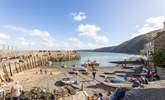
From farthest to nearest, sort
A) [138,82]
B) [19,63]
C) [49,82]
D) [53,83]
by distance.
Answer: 1. [19,63]
2. [49,82]
3. [53,83]
4. [138,82]

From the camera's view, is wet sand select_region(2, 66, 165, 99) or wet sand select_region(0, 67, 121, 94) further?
wet sand select_region(0, 67, 121, 94)

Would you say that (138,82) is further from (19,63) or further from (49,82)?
(19,63)

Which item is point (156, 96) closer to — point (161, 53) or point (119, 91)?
point (119, 91)

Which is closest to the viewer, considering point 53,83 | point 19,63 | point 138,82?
point 138,82

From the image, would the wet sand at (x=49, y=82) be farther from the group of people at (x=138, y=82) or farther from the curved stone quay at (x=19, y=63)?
the group of people at (x=138, y=82)

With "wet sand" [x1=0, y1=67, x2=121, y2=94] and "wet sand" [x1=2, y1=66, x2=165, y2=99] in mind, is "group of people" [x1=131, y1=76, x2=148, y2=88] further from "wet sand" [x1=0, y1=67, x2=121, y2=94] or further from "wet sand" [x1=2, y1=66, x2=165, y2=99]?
"wet sand" [x1=0, y1=67, x2=121, y2=94]

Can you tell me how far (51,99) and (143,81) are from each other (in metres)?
10.9

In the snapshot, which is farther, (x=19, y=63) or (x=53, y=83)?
(x=19, y=63)

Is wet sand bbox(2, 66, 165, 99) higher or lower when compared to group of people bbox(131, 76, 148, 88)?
lower

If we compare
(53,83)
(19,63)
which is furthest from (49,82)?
(19,63)

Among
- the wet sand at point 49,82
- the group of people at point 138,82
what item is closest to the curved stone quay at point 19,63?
the wet sand at point 49,82

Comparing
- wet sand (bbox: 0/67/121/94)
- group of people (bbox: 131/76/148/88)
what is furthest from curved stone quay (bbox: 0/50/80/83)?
group of people (bbox: 131/76/148/88)

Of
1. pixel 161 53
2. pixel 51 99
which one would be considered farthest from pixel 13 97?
pixel 161 53

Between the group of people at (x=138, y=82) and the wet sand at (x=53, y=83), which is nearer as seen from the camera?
the group of people at (x=138, y=82)
